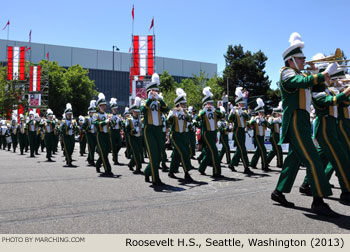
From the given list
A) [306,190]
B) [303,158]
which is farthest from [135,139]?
[303,158]

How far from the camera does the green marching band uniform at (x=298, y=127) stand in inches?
179

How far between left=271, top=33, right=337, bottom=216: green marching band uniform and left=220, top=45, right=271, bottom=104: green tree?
4592 centimetres

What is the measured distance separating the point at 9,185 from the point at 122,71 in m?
83.8

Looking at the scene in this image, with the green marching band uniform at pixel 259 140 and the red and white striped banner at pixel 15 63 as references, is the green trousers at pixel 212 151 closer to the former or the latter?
the green marching band uniform at pixel 259 140

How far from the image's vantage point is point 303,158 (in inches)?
185

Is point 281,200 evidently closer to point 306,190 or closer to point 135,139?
point 306,190

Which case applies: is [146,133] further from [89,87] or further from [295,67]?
[89,87]

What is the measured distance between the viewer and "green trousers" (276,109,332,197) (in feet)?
15.0

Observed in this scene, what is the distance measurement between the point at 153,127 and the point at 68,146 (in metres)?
6.27

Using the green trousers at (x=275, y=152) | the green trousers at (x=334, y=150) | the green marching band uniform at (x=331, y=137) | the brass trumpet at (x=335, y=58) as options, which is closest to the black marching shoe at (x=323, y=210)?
the green marching band uniform at (x=331, y=137)

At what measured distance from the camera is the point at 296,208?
197 inches

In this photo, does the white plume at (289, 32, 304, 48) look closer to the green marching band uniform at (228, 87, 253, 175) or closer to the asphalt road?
the asphalt road

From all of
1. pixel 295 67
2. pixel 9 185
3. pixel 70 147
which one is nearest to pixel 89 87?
pixel 70 147

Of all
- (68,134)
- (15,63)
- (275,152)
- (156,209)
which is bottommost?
(156,209)
